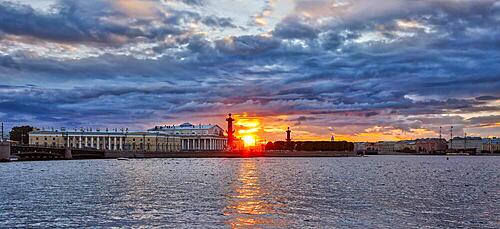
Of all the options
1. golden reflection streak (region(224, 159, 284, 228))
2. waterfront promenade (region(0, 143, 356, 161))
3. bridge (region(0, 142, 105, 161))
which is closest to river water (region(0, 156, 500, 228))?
golden reflection streak (region(224, 159, 284, 228))

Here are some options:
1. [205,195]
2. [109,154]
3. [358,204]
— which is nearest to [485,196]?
[358,204]

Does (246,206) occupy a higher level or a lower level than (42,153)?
lower

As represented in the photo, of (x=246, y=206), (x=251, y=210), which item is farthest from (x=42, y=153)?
(x=251, y=210)

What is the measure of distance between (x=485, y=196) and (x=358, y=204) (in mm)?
12204

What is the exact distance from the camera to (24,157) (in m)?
146

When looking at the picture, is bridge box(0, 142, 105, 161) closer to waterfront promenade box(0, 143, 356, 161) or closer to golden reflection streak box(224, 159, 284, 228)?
waterfront promenade box(0, 143, 356, 161)

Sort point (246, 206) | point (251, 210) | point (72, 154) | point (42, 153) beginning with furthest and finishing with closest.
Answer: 1. point (72, 154)
2. point (42, 153)
3. point (246, 206)
4. point (251, 210)

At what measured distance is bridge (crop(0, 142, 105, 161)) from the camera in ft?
391

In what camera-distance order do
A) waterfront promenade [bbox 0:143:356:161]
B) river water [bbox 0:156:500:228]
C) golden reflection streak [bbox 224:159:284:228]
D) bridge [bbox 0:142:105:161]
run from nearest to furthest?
golden reflection streak [bbox 224:159:284:228] < river water [bbox 0:156:500:228] < bridge [bbox 0:142:105:161] < waterfront promenade [bbox 0:143:356:161]

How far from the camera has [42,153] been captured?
140 metres

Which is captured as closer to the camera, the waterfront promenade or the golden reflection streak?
the golden reflection streak

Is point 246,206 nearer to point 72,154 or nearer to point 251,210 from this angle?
point 251,210

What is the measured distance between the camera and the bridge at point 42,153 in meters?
119

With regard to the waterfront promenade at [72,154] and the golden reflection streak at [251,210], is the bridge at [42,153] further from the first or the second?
the golden reflection streak at [251,210]
